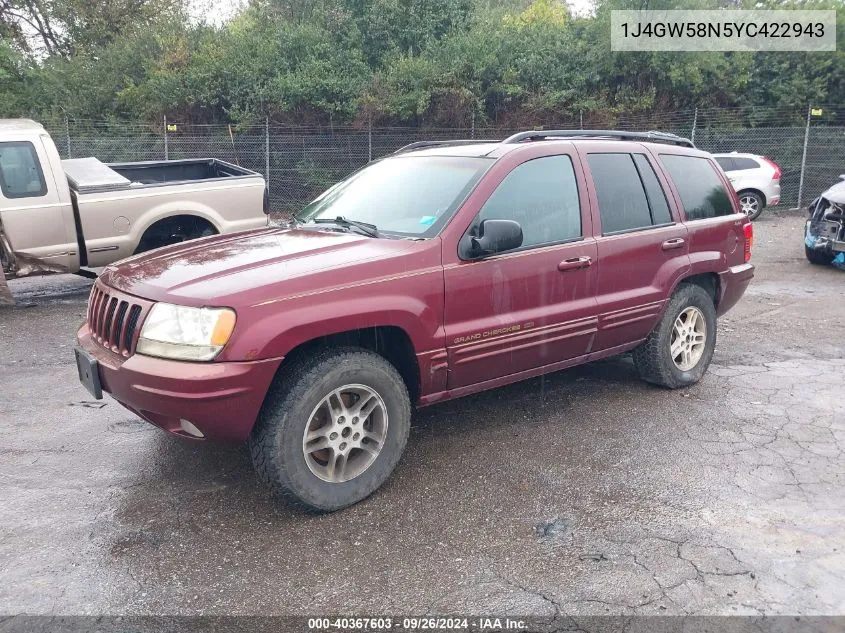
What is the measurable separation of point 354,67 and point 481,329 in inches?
607

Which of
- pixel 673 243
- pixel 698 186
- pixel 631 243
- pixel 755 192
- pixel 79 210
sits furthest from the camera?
pixel 755 192

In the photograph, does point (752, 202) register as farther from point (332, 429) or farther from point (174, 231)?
point (332, 429)

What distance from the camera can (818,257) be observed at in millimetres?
10289

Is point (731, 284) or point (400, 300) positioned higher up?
point (400, 300)

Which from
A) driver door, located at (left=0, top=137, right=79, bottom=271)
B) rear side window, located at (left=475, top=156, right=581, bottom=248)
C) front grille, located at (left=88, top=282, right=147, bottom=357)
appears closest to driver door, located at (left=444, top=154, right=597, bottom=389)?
rear side window, located at (left=475, top=156, right=581, bottom=248)

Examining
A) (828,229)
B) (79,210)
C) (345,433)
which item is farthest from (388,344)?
(828,229)

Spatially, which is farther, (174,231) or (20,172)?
(174,231)

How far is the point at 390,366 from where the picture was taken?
3635 mm

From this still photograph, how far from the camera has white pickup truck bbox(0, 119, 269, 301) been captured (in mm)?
7738

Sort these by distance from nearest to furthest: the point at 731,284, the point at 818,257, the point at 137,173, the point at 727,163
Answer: the point at 731,284
the point at 137,173
the point at 818,257
the point at 727,163

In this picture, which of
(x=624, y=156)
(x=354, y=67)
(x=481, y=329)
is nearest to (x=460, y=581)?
(x=481, y=329)

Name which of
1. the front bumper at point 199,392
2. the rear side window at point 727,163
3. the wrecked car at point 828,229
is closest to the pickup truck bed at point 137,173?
the front bumper at point 199,392

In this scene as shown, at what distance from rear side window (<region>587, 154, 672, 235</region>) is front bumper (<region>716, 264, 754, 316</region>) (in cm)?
84

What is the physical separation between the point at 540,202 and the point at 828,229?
24.4 feet
